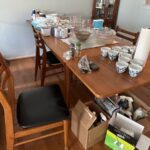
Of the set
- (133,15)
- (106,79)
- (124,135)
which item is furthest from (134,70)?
(133,15)

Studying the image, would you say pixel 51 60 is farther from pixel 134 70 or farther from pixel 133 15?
pixel 133 15

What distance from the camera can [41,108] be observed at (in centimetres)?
139

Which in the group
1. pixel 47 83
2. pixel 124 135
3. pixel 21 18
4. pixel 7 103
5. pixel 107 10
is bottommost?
pixel 47 83

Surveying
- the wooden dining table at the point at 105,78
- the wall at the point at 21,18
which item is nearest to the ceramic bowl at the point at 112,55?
the wooden dining table at the point at 105,78

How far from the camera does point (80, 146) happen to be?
64.5 inches

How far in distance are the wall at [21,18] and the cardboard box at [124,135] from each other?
2067mm

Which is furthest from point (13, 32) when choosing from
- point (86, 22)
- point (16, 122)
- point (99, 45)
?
point (16, 122)

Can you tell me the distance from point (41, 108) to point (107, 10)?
105 inches

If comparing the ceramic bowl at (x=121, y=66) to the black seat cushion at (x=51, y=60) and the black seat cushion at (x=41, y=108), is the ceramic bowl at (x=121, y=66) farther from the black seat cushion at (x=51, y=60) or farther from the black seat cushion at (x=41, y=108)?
the black seat cushion at (x=51, y=60)

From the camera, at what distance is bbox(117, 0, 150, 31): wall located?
3318 mm

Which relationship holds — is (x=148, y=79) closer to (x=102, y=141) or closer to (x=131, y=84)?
(x=131, y=84)

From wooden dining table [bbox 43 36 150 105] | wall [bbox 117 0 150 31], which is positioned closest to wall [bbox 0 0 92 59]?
wall [bbox 117 0 150 31]

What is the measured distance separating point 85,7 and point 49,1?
2.19ft

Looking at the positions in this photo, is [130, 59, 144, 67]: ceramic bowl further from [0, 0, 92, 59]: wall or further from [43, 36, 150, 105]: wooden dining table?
[0, 0, 92, 59]: wall
